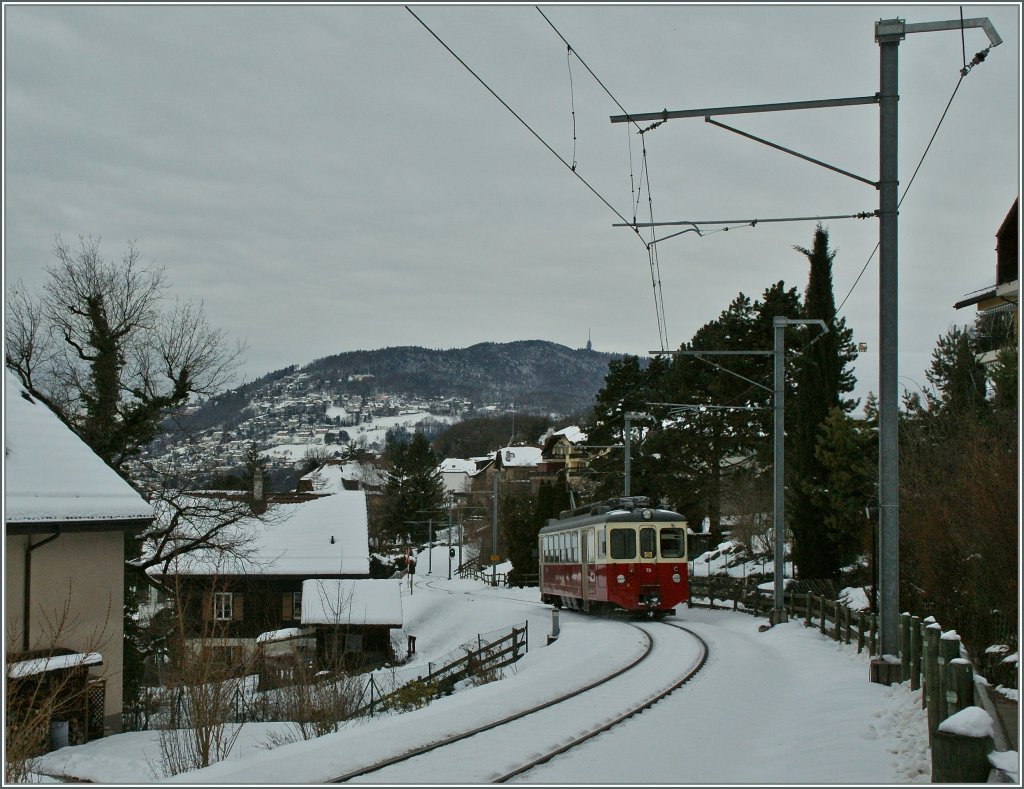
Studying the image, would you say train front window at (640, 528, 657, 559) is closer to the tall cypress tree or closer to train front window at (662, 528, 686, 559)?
train front window at (662, 528, 686, 559)

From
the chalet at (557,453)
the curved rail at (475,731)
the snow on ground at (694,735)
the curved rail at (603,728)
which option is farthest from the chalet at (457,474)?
the curved rail at (475,731)

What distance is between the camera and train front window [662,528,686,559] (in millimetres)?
26422

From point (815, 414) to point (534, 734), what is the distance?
76.3 feet

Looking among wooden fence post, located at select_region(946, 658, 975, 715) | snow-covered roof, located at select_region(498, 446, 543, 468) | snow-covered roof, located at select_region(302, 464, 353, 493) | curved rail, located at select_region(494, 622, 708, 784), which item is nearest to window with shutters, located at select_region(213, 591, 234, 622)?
curved rail, located at select_region(494, 622, 708, 784)

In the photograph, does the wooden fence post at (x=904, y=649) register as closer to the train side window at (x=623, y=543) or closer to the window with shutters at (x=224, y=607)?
the window with shutters at (x=224, y=607)

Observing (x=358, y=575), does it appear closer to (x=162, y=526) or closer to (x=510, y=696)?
(x=162, y=526)

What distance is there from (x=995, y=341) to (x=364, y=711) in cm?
2987

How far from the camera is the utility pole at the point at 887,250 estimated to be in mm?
11922

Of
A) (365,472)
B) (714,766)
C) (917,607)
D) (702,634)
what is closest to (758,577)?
(702,634)

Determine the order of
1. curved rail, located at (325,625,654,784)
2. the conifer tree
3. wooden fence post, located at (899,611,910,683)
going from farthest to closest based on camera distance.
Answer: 1. the conifer tree
2. wooden fence post, located at (899,611,910,683)
3. curved rail, located at (325,625,654,784)

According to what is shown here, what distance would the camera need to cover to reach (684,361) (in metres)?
49.3

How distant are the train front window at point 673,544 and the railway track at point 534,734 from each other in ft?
32.4

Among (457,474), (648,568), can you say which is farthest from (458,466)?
(648,568)

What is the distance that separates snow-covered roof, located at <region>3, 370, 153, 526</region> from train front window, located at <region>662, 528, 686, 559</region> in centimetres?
1349
